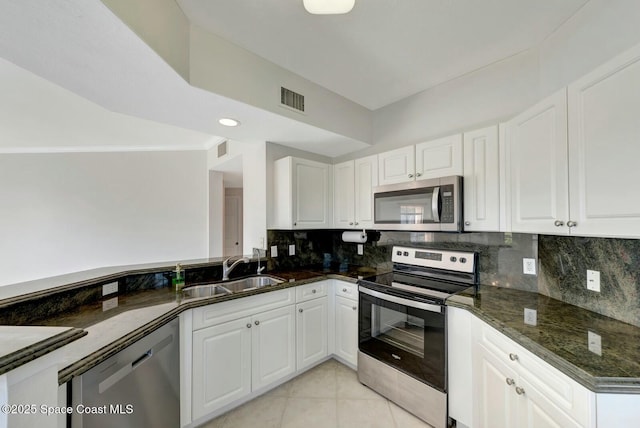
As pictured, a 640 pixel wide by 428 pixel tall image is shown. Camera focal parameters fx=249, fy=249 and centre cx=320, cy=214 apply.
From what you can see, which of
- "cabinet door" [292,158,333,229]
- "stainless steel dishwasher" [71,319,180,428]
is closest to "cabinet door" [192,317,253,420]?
"stainless steel dishwasher" [71,319,180,428]

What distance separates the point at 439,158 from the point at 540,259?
101 cm

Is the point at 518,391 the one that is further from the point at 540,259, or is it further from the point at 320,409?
the point at 320,409

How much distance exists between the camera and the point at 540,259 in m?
1.78

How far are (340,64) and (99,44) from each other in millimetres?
1527

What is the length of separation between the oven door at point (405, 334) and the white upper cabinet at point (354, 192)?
0.75 meters

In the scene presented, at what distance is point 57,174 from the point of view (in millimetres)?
3912

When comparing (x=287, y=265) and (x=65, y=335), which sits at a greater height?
(x=65, y=335)

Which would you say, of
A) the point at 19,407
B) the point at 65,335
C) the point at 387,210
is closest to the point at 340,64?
the point at 387,210

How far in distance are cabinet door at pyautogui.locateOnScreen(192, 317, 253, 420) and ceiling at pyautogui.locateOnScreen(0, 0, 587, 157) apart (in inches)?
65.0

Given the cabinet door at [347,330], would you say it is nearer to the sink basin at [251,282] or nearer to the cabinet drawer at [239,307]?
the cabinet drawer at [239,307]

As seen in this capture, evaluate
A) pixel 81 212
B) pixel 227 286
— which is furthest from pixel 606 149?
pixel 81 212

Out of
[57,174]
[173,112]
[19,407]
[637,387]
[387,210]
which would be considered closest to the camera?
[19,407]

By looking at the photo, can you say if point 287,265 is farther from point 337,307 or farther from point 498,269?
point 498,269

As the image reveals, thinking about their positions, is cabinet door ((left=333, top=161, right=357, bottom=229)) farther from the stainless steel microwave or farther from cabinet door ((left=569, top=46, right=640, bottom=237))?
cabinet door ((left=569, top=46, right=640, bottom=237))
